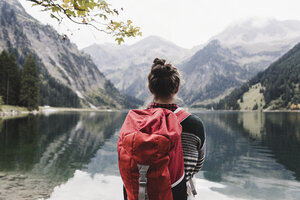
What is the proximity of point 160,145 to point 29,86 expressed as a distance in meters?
96.4

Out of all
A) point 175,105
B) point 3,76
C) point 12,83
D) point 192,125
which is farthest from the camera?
point 12,83

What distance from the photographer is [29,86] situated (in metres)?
86.6

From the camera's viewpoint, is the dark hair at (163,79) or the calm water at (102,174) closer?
the dark hair at (163,79)

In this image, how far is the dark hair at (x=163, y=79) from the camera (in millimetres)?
3529

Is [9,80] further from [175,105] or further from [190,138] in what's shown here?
[190,138]

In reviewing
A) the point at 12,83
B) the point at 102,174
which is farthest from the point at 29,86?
the point at 102,174

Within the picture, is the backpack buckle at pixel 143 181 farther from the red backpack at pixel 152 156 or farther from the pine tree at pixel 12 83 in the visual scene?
the pine tree at pixel 12 83

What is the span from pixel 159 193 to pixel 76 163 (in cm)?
1776

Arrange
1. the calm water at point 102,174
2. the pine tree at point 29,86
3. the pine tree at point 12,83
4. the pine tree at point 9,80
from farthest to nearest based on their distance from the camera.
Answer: the pine tree at point 29,86
the pine tree at point 12,83
the pine tree at point 9,80
the calm water at point 102,174

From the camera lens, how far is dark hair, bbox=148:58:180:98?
3.53 m

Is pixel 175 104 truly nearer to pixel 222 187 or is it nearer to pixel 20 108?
pixel 222 187

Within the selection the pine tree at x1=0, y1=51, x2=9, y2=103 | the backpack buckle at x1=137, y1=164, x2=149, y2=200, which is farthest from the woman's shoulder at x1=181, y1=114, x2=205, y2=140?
the pine tree at x1=0, y1=51, x2=9, y2=103

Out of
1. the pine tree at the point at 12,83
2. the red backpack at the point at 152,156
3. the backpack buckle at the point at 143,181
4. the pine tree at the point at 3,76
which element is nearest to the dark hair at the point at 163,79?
the red backpack at the point at 152,156

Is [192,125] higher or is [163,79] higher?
[163,79]
